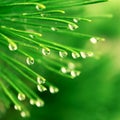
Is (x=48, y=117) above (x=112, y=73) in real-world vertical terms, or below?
below

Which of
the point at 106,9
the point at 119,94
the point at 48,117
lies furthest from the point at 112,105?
the point at 106,9

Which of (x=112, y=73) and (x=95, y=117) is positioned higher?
(x=112, y=73)

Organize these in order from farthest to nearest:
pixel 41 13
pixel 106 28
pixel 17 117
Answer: pixel 106 28 < pixel 17 117 < pixel 41 13

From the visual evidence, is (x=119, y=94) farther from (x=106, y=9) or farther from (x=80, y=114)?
(x=106, y=9)

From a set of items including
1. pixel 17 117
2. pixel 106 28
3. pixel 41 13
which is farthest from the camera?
pixel 106 28

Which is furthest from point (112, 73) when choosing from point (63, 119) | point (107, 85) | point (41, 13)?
point (41, 13)

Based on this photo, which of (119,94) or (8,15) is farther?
(119,94)

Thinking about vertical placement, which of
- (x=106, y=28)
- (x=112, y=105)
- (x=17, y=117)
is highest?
(x=106, y=28)

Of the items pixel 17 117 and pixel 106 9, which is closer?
pixel 17 117

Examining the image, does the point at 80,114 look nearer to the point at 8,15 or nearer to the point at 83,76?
the point at 83,76
